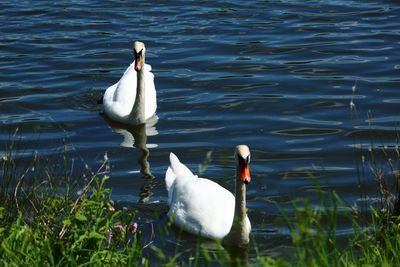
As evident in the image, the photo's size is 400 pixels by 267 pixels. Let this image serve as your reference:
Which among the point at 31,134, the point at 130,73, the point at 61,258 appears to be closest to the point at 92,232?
the point at 61,258

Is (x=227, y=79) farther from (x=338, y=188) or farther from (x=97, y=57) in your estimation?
(x=338, y=188)

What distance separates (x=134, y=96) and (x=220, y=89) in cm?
112

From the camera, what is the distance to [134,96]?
505 inches

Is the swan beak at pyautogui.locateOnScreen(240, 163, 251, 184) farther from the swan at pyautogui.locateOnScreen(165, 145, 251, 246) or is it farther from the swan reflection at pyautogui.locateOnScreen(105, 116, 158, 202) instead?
the swan reflection at pyautogui.locateOnScreen(105, 116, 158, 202)

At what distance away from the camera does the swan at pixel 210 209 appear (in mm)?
8859

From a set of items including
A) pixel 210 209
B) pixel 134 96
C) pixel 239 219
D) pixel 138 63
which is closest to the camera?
pixel 239 219

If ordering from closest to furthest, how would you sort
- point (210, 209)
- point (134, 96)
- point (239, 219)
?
1. point (239, 219)
2. point (210, 209)
3. point (134, 96)

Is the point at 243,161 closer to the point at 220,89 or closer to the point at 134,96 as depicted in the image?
the point at 134,96

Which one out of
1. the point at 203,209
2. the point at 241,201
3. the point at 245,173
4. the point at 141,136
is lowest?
the point at 141,136

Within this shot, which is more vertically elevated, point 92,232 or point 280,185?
point 92,232

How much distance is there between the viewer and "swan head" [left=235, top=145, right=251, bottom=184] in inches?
343

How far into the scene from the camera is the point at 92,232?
634 cm

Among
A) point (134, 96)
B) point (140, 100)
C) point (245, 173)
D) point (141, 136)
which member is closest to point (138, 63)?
point (140, 100)

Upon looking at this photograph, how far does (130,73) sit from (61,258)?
22.1 feet
